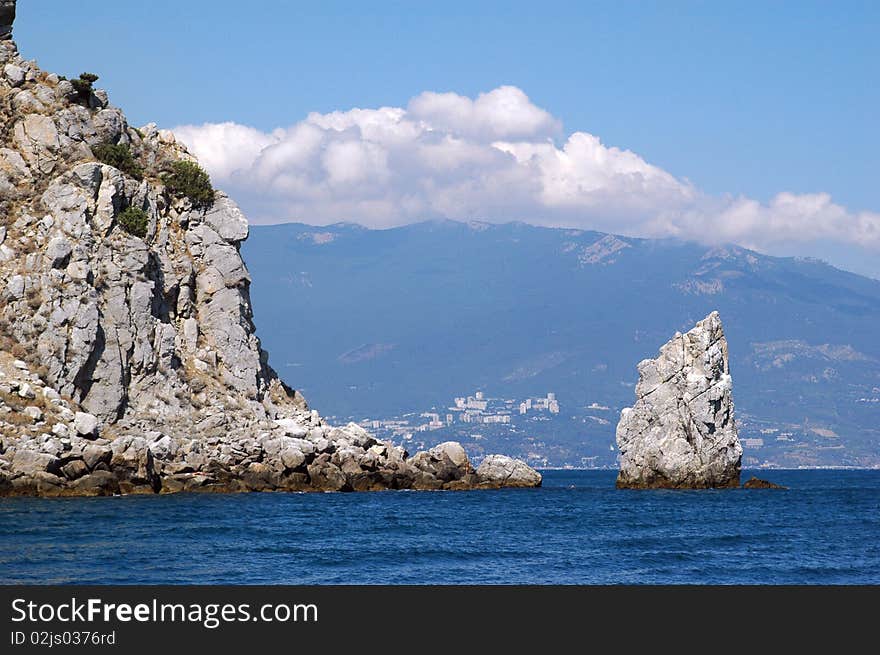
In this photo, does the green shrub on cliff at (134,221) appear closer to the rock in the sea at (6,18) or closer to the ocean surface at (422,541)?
the rock in the sea at (6,18)

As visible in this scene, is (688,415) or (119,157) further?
(688,415)

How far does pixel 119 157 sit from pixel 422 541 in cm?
4642

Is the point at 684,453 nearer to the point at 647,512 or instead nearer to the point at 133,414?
the point at 647,512

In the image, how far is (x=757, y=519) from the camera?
75.8 metres

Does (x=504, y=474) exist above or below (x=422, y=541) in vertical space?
above

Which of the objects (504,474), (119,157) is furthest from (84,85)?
(504,474)

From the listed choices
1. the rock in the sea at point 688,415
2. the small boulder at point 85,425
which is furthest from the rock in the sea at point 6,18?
the rock in the sea at point 688,415

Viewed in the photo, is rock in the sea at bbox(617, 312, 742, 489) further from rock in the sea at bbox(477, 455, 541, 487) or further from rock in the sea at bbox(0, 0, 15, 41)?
rock in the sea at bbox(0, 0, 15, 41)

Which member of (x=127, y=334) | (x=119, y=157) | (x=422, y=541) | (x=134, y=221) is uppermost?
(x=119, y=157)

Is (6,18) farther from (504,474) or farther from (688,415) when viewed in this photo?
(688,415)

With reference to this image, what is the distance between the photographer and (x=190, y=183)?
97.8 m

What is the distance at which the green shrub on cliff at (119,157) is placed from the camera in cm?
9400

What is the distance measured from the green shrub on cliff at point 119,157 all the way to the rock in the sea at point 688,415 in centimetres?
3954
